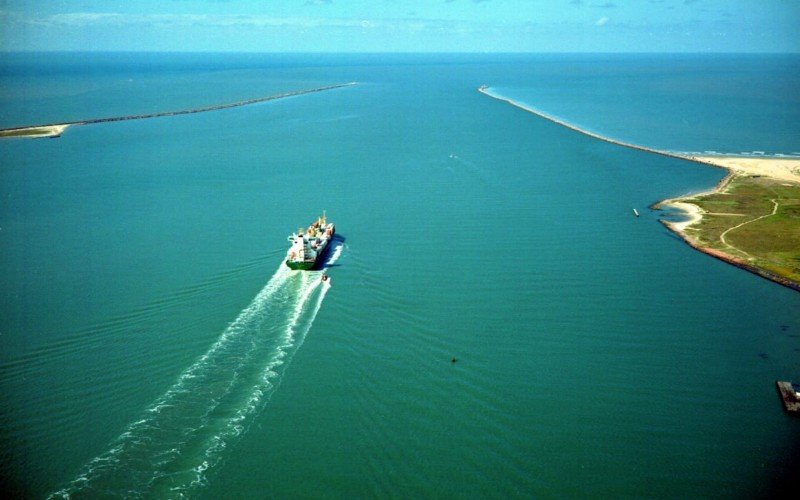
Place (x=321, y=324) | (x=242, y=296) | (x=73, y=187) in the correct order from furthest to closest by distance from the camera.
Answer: (x=73, y=187) → (x=242, y=296) → (x=321, y=324)

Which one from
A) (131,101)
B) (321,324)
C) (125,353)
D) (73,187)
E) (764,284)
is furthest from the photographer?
(131,101)

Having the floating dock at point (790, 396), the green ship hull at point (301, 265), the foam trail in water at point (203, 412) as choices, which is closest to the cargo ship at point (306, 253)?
the green ship hull at point (301, 265)

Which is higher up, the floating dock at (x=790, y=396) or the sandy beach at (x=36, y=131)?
the sandy beach at (x=36, y=131)

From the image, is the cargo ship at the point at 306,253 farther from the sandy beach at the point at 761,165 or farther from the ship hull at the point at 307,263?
the sandy beach at the point at 761,165

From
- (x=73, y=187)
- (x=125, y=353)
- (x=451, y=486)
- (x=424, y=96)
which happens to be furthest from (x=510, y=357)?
(x=424, y=96)

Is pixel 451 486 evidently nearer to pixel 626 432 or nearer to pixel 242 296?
pixel 626 432

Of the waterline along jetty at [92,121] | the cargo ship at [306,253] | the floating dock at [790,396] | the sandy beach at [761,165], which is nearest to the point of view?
the floating dock at [790,396]
